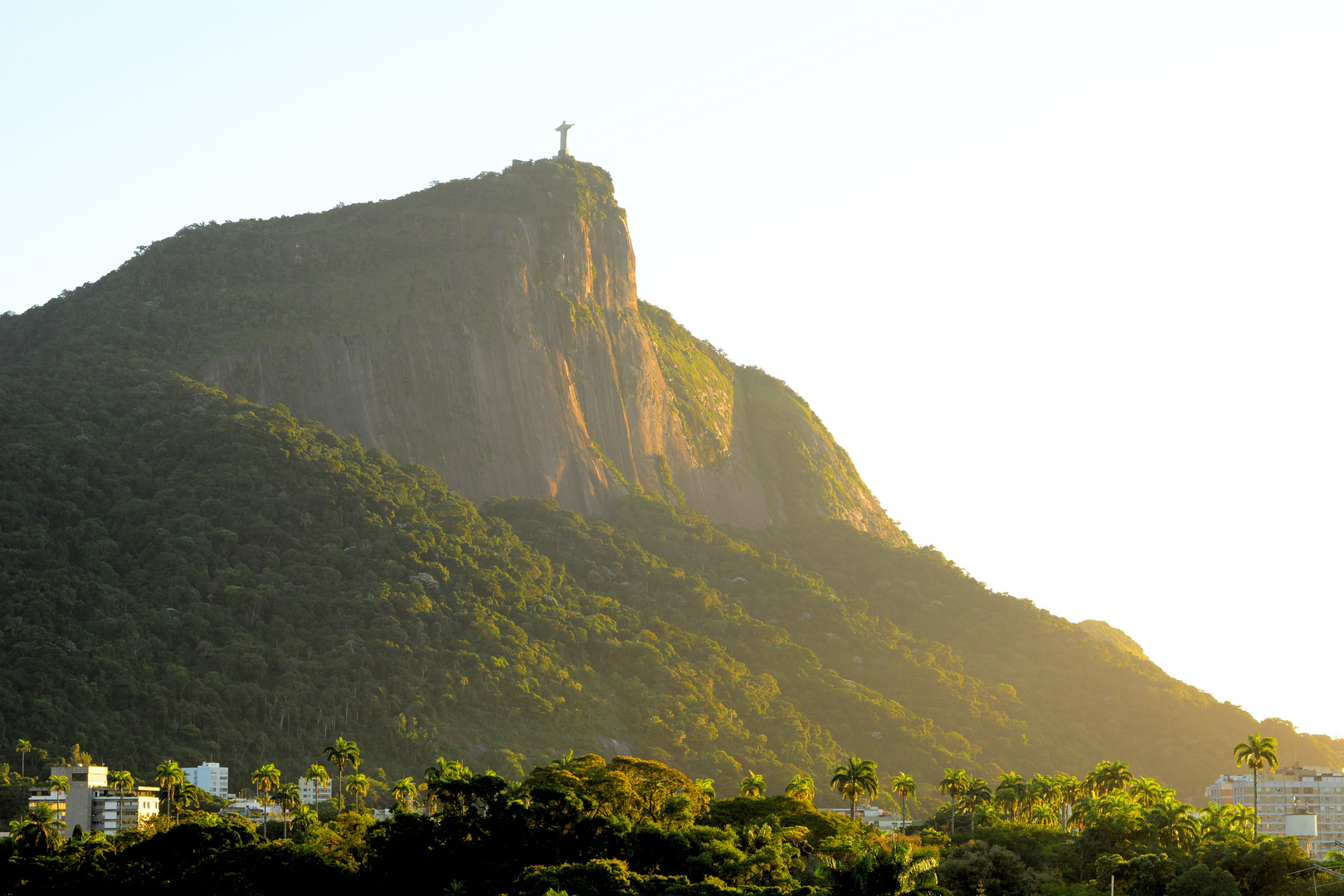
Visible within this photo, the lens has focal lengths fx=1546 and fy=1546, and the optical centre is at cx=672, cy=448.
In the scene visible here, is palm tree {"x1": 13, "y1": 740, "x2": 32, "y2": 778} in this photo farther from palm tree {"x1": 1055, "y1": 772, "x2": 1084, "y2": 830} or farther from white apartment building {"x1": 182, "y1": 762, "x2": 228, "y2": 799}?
palm tree {"x1": 1055, "y1": 772, "x2": 1084, "y2": 830}

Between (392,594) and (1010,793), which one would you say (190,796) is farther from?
(1010,793)

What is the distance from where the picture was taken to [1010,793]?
121 meters

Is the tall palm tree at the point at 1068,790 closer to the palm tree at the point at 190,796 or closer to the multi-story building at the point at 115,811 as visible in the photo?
the palm tree at the point at 190,796

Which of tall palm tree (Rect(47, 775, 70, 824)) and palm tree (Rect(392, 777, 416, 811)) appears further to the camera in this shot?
palm tree (Rect(392, 777, 416, 811))

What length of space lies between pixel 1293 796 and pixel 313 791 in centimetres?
10104

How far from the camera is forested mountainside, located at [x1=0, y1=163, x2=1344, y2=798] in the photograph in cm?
13062

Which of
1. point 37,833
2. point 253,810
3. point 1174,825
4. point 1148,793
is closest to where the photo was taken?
point 37,833

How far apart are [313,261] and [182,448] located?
47855mm

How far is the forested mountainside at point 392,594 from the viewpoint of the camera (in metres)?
131

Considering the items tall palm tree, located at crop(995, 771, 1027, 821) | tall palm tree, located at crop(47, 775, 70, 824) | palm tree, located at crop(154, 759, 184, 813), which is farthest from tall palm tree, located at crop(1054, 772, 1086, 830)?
tall palm tree, located at crop(47, 775, 70, 824)

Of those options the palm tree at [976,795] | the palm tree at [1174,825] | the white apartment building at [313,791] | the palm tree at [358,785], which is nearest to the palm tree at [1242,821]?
the palm tree at [1174,825]

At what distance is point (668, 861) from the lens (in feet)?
271

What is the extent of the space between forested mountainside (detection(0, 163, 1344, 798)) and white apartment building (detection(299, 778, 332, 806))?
8.93ft

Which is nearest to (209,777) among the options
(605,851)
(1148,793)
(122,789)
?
(122,789)
